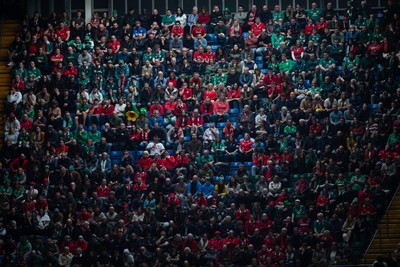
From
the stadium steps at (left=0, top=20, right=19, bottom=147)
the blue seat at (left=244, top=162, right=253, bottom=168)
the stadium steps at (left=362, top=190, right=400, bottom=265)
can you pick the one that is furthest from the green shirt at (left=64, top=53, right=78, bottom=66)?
the stadium steps at (left=362, top=190, right=400, bottom=265)

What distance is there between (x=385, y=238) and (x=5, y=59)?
1645cm

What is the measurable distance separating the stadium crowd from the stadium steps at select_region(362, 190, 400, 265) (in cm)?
27

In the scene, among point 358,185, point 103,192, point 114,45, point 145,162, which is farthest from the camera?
point 114,45

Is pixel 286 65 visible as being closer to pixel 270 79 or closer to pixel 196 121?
pixel 270 79

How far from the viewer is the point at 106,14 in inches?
1534

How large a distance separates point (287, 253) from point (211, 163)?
4.61 metres

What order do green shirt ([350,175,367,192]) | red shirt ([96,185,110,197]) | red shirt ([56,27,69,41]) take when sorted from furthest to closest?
red shirt ([56,27,69,41]) < red shirt ([96,185,110,197]) < green shirt ([350,175,367,192])

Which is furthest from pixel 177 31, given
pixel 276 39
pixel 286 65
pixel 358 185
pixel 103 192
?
pixel 358 185

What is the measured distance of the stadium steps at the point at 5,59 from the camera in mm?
36750

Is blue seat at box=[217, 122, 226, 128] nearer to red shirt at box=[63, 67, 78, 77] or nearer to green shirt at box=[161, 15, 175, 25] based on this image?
green shirt at box=[161, 15, 175, 25]

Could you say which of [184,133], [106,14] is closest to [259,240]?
[184,133]

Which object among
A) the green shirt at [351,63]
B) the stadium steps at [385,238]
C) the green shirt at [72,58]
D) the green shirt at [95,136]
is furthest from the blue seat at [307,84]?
the green shirt at [72,58]

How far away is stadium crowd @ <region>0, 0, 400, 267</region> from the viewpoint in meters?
30.0

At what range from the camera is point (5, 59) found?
A: 38.6m
